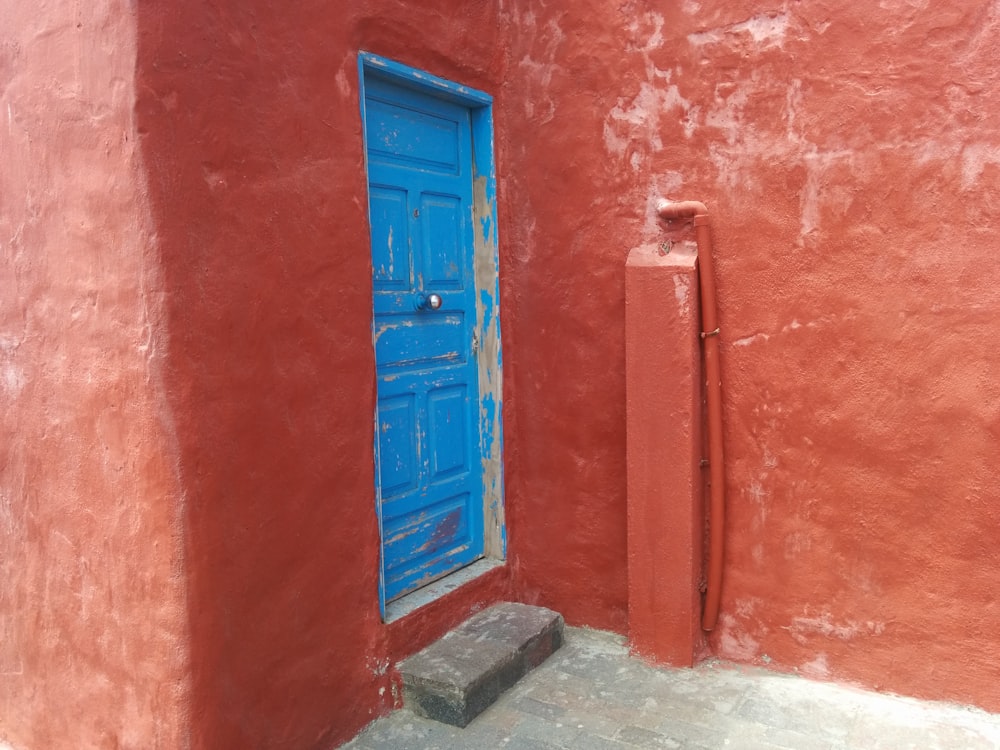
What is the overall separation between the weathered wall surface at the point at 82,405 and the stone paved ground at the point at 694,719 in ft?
2.93

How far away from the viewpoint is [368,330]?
294 centimetres

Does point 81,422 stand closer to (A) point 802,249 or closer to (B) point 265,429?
(B) point 265,429

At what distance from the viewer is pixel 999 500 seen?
9.03 feet


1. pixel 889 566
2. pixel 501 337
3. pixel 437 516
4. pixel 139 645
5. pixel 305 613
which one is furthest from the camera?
pixel 501 337

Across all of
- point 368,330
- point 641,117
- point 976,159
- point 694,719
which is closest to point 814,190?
point 976,159

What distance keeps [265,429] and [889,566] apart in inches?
92.0

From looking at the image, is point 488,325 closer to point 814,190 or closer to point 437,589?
point 437,589

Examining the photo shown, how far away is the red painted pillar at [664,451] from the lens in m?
3.16

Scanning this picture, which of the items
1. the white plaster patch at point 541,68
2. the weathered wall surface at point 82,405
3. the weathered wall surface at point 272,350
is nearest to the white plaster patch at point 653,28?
the white plaster patch at point 541,68

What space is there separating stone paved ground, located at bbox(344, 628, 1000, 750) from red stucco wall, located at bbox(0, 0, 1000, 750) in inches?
4.4

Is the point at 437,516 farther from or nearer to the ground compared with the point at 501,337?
nearer to the ground

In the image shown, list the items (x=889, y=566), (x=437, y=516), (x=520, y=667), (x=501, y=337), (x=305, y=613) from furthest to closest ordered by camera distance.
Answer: (x=501, y=337), (x=437, y=516), (x=520, y=667), (x=889, y=566), (x=305, y=613)

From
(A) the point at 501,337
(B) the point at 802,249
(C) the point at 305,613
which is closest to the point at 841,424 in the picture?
(B) the point at 802,249

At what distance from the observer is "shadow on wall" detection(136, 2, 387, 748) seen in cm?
231
